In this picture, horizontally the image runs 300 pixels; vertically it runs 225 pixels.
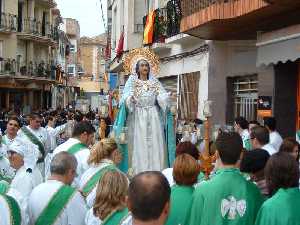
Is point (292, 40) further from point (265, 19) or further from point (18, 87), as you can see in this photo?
point (18, 87)

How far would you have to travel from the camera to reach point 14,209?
492cm

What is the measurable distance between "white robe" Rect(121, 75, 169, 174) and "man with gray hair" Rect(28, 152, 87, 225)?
16.2 feet

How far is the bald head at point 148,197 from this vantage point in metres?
3.26

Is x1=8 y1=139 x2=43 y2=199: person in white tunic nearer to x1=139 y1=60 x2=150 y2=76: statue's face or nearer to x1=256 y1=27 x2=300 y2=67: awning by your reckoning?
x1=139 y1=60 x2=150 y2=76: statue's face

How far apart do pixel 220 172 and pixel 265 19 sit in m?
8.30

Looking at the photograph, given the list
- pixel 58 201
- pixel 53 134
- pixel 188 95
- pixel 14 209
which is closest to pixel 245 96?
pixel 188 95

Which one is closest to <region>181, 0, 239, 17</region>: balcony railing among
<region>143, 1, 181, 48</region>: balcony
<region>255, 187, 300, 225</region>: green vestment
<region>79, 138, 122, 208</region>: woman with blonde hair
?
<region>143, 1, 181, 48</region>: balcony

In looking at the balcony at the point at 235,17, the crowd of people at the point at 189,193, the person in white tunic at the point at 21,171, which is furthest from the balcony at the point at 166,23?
the crowd of people at the point at 189,193

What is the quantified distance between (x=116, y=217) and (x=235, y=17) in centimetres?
822

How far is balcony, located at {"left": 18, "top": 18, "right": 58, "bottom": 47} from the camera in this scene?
48050mm

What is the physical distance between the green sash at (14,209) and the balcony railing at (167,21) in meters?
14.5

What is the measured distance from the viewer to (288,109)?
520 inches

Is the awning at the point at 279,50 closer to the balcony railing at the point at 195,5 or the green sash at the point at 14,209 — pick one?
the balcony railing at the point at 195,5

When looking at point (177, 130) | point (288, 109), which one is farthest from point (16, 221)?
point (288, 109)
